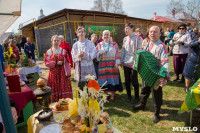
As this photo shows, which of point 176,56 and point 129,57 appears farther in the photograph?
point 176,56

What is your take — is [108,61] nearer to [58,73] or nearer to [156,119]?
[58,73]

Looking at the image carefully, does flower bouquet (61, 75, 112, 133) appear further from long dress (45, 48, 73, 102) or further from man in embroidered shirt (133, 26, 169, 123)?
long dress (45, 48, 73, 102)

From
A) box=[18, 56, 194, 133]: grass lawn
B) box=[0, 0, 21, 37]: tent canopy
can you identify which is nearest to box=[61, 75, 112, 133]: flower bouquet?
box=[0, 0, 21, 37]: tent canopy

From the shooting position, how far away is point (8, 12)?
3.32 ft

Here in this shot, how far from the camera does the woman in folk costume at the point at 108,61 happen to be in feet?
11.5

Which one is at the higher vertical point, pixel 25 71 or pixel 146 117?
pixel 25 71

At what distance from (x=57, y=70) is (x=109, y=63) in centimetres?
138

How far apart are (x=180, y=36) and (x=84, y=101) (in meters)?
4.82

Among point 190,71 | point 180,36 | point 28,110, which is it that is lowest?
point 28,110

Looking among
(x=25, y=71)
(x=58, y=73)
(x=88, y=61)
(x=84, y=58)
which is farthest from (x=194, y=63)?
(x=25, y=71)

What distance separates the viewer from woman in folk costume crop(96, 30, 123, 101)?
3.51 metres

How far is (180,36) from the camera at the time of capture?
4.69m

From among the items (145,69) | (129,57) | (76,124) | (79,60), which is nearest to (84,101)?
(76,124)

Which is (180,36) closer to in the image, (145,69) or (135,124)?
(145,69)
